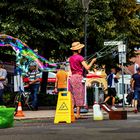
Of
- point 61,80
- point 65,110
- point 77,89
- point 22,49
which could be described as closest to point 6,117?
point 65,110

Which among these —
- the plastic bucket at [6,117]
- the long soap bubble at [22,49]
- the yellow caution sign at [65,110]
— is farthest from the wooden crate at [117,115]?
the long soap bubble at [22,49]

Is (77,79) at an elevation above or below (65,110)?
above

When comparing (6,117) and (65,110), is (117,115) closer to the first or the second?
(65,110)

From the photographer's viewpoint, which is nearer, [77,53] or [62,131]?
[62,131]

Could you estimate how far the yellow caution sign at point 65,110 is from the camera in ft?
42.9

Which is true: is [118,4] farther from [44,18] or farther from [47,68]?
[47,68]

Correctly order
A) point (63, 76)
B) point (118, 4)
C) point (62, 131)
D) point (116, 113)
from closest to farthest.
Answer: point (62, 131), point (116, 113), point (63, 76), point (118, 4)

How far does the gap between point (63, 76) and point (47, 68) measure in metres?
1.79

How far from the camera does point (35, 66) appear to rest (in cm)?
2120

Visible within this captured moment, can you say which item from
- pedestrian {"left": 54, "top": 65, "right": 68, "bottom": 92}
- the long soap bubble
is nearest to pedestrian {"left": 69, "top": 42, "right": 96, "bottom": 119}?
the long soap bubble

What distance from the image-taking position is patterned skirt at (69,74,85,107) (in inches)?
537

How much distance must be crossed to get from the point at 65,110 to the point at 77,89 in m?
0.76

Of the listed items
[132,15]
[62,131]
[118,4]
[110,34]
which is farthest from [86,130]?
[132,15]

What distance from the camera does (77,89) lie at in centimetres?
1370
